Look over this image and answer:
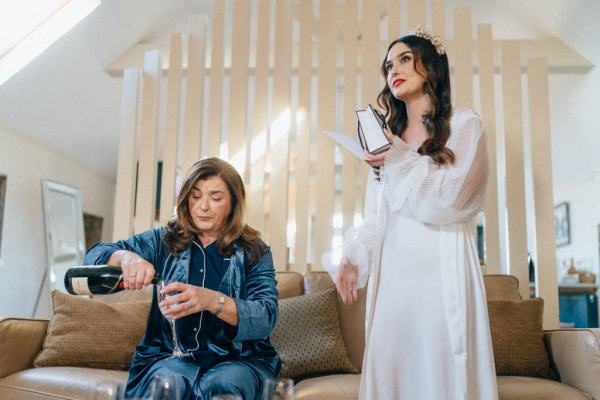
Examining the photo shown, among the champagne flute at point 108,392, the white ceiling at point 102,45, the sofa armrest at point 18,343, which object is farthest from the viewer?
the white ceiling at point 102,45

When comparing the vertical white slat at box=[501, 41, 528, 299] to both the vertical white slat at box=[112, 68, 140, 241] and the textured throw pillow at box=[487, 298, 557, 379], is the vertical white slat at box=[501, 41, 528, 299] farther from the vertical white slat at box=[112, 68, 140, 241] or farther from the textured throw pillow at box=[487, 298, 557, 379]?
the vertical white slat at box=[112, 68, 140, 241]

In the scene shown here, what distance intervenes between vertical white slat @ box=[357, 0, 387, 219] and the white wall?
9.76 ft

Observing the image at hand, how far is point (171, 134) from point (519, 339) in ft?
7.28

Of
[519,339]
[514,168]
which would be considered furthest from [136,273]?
[514,168]

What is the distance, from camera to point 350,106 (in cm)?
335

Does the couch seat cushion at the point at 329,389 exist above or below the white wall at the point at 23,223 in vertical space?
below

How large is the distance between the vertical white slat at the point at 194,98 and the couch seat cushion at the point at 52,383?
145 centimetres

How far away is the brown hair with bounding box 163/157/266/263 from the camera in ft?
5.52

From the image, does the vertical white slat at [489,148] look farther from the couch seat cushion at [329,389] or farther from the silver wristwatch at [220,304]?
the silver wristwatch at [220,304]

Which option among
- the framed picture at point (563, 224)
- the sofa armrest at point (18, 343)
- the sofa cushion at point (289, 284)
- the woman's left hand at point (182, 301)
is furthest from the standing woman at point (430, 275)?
the framed picture at point (563, 224)

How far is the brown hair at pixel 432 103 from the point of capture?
4.66 ft

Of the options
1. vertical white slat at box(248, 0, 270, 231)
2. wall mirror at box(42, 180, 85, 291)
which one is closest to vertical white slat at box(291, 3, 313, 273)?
vertical white slat at box(248, 0, 270, 231)

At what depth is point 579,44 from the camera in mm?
4395

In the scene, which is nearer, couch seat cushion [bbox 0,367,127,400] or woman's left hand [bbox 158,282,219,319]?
woman's left hand [bbox 158,282,219,319]
